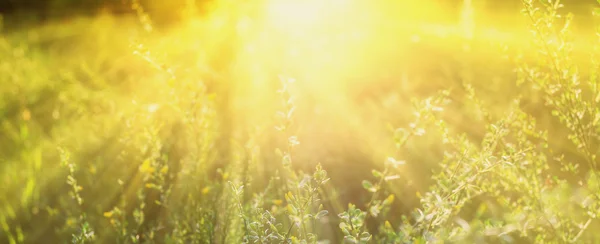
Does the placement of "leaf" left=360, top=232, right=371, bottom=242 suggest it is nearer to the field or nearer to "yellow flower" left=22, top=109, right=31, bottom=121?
the field

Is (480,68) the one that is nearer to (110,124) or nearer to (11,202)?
(110,124)

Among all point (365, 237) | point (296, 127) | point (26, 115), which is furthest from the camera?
point (26, 115)

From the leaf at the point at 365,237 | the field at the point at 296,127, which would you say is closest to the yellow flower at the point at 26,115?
the field at the point at 296,127

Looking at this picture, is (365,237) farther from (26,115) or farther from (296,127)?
(26,115)

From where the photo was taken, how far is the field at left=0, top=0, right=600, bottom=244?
181 centimetres

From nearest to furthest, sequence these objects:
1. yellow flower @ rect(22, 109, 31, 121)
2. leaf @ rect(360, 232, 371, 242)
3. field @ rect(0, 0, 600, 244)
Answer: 1. leaf @ rect(360, 232, 371, 242)
2. field @ rect(0, 0, 600, 244)
3. yellow flower @ rect(22, 109, 31, 121)

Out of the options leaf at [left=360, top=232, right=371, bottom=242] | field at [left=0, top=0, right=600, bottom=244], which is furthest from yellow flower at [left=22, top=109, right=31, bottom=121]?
leaf at [left=360, top=232, right=371, bottom=242]

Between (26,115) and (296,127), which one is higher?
(296,127)

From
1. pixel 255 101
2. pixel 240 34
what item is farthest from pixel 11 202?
pixel 240 34

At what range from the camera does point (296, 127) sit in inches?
117

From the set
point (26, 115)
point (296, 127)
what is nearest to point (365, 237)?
point (296, 127)

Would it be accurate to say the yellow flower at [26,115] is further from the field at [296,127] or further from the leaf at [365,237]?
the leaf at [365,237]

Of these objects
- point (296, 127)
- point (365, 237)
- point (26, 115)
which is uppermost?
point (365, 237)

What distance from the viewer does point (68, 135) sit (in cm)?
320
